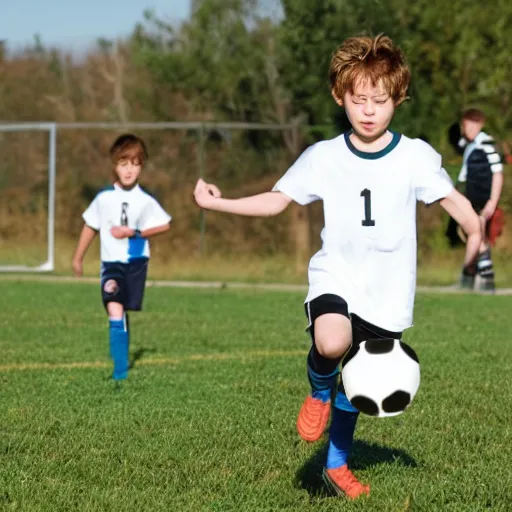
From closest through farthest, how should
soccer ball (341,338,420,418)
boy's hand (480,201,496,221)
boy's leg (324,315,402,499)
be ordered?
1. soccer ball (341,338,420,418)
2. boy's leg (324,315,402,499)
3. boy's hand (480,201,496,221)

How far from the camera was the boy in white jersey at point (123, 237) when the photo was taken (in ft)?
25.7

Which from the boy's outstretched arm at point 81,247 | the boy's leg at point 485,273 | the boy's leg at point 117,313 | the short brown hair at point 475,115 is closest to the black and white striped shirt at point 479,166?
the short brown hair at point 475,115

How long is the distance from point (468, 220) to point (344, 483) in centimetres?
118

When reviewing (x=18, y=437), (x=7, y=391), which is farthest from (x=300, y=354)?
(x=18, y=437)

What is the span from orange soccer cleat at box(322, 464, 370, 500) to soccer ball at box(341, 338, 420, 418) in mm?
354

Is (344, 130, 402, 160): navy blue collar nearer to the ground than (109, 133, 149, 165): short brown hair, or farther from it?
nearer to the ground

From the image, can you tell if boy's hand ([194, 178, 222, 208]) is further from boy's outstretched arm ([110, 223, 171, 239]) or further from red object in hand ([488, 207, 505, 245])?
red object in hand ([488, 207, 505, 245])

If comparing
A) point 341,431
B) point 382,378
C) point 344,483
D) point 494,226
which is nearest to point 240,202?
point 382,378

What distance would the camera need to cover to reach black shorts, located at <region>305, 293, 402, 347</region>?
14.8ft

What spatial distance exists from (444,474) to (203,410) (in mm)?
1872

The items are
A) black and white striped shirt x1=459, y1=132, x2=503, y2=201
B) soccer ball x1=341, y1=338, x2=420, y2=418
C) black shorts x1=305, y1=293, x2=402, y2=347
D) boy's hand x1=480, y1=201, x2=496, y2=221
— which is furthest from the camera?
black and white striped shirt x1=459, y1=132, x2=503, y2=201

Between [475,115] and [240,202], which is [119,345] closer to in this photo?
[240,202]

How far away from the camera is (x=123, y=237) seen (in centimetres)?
781

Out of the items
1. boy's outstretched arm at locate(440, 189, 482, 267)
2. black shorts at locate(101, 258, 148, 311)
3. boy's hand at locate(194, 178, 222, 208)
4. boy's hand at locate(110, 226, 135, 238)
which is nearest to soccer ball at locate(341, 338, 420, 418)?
boy's outstretched arm at locate(440, 189, 482, 267)
